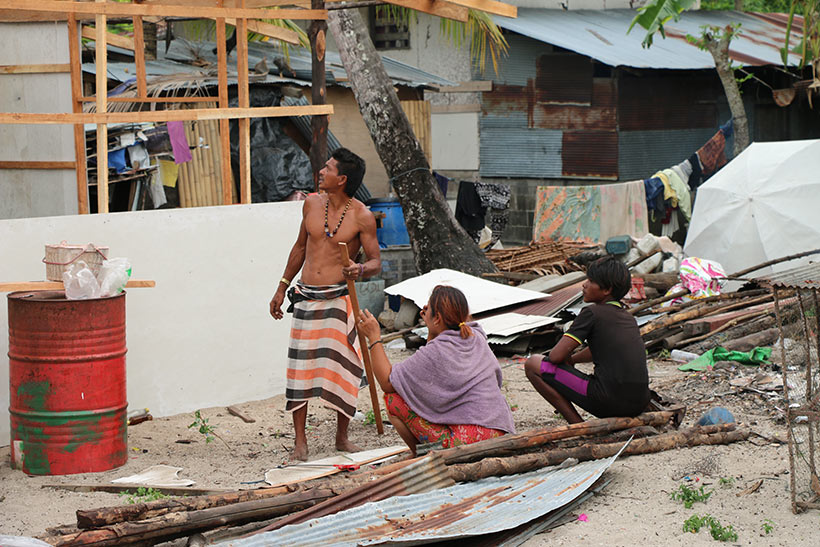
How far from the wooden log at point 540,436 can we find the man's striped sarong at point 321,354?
1.25 metres

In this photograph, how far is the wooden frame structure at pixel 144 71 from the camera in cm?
618

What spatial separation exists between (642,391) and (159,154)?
6.58 metres

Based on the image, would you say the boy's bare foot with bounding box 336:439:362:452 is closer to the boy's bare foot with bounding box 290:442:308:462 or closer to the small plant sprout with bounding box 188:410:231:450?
the boy's bare foot with bounding box 290:442:308:462

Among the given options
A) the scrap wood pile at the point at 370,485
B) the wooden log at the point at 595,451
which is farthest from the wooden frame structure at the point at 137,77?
the wooden log at the point at 595,451

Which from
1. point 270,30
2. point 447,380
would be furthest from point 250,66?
point 447,380

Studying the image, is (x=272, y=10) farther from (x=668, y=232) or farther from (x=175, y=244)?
(x=668, y=232)

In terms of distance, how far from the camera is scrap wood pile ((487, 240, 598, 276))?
1266cm

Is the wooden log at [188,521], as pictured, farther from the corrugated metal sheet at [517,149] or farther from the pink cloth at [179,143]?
the corrugated metal sheet at [517,149]

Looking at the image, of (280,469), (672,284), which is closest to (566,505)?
(280,469)

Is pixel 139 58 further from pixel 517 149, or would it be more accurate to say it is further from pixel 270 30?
pixel 517 149

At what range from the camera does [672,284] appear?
36.6 ft

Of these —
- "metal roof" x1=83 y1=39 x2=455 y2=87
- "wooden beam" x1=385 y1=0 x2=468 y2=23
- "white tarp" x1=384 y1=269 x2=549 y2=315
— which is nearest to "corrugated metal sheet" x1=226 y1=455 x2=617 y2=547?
"wooden beam" x1=385 y1=0 x2=468 y2=23

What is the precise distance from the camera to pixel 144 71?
7.10m

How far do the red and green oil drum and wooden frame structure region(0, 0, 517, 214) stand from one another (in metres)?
1.19
